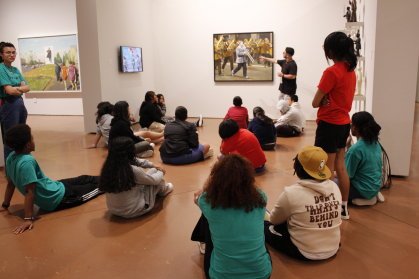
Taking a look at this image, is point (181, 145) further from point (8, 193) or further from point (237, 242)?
point (237, 242)

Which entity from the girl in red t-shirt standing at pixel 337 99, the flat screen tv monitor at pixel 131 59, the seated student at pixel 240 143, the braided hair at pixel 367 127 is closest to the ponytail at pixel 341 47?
the girl in red t-shirt standing at pixel 337 99

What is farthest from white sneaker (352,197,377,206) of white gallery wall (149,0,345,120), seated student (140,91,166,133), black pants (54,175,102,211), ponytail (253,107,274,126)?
white gallery wall (149,0,345,120)

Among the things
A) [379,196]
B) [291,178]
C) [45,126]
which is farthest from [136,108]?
[379,196]

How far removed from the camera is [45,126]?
868cm

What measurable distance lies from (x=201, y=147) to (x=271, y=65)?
15.2ft

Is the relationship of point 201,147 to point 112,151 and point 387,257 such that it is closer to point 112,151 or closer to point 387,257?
point 112,151

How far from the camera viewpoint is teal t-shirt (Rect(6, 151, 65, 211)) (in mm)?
3064

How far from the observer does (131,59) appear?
852cm

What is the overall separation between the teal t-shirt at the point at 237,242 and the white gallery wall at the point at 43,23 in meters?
9.51

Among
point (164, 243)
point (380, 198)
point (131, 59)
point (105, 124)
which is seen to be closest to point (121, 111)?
point (105, 124)

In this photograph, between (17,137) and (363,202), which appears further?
(363,202)

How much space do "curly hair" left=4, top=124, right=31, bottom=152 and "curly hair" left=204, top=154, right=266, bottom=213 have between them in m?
2.06

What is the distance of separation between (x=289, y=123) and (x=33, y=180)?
508 centimetres

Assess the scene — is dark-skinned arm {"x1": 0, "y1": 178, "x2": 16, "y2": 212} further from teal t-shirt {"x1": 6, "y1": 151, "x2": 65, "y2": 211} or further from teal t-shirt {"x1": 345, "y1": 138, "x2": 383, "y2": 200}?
teal t-shirt {"x1": 345, "y1": 138, "x2": 383, "y2": 200}
